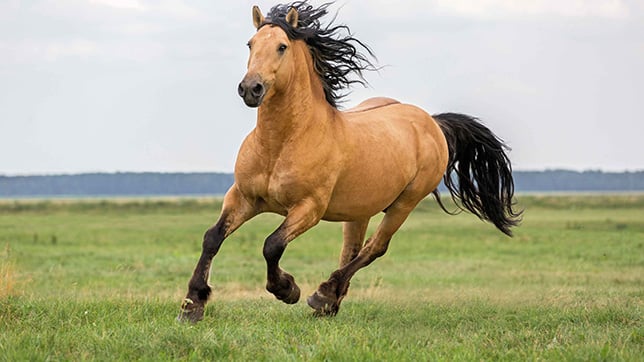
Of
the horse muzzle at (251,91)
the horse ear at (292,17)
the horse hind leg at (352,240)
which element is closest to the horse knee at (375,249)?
the horse hind leg at (352,240)

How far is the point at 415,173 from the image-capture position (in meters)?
9.12

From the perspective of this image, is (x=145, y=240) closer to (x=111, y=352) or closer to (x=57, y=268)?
(x=57, y=268)

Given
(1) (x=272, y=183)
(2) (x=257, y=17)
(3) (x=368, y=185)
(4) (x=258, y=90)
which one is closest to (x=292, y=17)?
(2) (x=257, y=17)

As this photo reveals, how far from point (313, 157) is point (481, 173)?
4308 mm

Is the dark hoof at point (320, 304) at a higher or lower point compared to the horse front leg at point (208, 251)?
lower

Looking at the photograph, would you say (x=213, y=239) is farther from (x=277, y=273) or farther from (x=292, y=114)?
(x=292, y=114)

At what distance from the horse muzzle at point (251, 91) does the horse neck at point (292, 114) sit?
2.40 feet

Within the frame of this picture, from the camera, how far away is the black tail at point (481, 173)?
1110cm

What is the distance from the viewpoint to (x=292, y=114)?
24.8 ft

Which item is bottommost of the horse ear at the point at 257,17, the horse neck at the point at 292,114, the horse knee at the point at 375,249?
the horse knee at the point at 375,249

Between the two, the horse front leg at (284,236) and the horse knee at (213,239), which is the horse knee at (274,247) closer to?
the horse front leg at (284,236)

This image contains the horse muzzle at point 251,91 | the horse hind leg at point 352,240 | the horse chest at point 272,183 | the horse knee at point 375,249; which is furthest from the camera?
the horse hind leg at point 352,240

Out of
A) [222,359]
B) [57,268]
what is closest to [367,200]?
[222,359]

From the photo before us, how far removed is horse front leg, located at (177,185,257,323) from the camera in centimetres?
746
